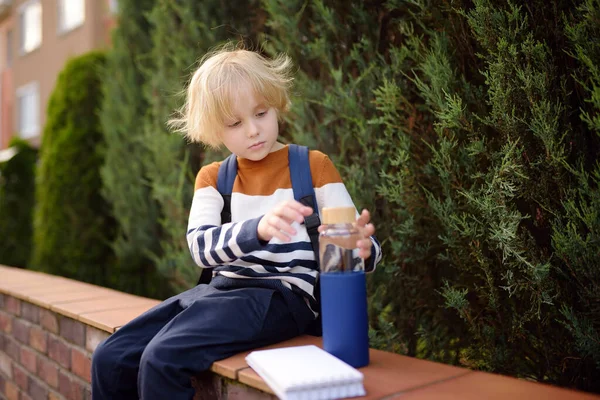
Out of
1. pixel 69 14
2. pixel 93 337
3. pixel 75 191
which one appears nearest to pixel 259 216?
pixel 93 337

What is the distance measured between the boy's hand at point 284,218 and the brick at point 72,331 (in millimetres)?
1464

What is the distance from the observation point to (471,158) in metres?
2.26

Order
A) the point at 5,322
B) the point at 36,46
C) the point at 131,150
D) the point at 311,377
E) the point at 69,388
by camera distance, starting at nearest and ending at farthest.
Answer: the point at 311,377 → the point at 69,388 → the point at 5,322 → the point at 131,150 → the point at 36,46

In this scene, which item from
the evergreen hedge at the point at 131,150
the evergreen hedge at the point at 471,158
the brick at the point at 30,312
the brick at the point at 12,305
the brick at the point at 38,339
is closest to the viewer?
the evergreen hedge at the point at 471,158

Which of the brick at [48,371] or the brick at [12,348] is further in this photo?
the brick at [12,348]

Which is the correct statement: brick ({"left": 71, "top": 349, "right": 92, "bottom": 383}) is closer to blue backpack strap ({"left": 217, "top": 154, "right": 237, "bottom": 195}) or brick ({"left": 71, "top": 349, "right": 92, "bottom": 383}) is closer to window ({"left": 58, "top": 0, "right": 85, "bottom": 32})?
blue backpack strap ({"left": 217, "top": 154, "right": 237, "bottom": 195})

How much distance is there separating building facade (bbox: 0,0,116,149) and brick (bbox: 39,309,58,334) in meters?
11.6

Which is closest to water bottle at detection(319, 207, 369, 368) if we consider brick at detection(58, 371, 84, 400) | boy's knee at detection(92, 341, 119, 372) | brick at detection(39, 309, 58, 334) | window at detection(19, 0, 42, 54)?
boy's knee at detection(92, 341, 119, 372)

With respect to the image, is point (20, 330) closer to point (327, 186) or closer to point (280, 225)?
point (327, 186)

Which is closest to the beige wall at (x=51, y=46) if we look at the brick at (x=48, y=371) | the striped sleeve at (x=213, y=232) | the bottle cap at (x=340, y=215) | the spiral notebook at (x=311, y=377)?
the brick at (x=48, y=371)

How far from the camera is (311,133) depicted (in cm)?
296

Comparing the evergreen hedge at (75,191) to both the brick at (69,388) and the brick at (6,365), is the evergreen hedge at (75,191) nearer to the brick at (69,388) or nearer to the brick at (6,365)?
the brick at (6,365)

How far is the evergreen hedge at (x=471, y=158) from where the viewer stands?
2.01 m

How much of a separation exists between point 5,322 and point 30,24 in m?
17.8
